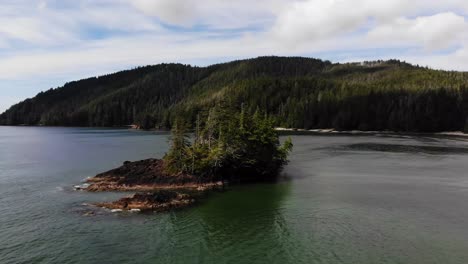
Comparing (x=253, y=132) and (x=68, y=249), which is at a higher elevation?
(x=253, y=132)

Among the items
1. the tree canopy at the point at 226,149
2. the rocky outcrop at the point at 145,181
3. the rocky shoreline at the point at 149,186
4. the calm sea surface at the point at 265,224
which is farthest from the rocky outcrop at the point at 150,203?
the tree canopy at the point at 226,149

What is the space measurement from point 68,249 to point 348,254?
27.6 m

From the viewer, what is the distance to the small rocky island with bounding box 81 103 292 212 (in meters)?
71.6

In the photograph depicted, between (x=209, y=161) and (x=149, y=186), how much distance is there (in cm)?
1128

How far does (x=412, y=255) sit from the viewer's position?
39750mm

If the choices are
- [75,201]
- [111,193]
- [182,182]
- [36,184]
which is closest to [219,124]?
[182,182]

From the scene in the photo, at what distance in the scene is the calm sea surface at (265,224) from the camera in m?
40.2

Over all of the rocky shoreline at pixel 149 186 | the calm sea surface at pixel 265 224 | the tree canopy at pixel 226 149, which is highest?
the tree canopy at pixel 226 149

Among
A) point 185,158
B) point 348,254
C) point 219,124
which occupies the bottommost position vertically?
point 348,254

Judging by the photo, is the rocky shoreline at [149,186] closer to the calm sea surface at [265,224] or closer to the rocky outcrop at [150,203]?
the rocky outcrop at [150,203]

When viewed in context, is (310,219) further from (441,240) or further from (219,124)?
(219,124)

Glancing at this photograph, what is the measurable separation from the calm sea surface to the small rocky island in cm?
537

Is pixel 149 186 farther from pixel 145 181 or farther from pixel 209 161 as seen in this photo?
pixel 209 161

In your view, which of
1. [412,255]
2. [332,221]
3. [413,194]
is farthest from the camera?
[413,194]
